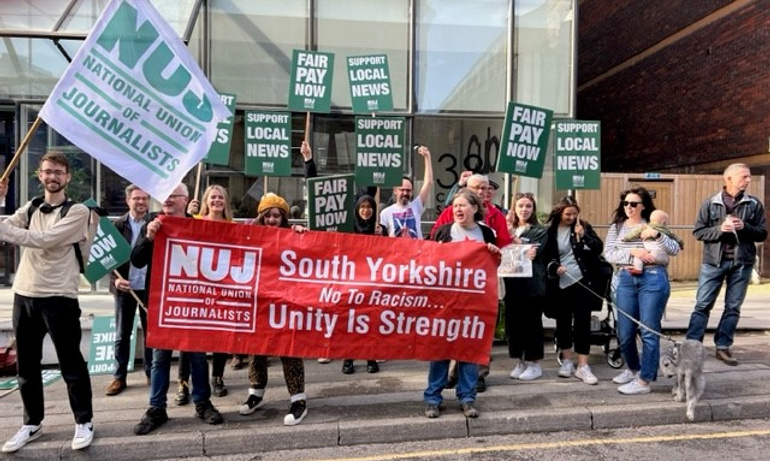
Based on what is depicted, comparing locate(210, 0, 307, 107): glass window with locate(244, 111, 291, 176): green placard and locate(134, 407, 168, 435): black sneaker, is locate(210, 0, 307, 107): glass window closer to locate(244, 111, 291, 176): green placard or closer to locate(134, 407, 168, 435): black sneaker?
locate(244, 111, 291, 176): green placard

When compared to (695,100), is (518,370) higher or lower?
lower

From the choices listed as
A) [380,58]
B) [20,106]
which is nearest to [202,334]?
[380,58]

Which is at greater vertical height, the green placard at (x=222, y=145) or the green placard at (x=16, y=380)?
the green placard at (x=222, y=145)

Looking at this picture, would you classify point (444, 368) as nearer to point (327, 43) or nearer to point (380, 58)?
point (380, 58)

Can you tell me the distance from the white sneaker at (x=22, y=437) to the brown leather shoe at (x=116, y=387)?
0.98 metres

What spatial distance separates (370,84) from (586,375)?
15.0ft

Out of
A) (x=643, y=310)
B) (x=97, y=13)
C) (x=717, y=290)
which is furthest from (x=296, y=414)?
(x=97, y=13)

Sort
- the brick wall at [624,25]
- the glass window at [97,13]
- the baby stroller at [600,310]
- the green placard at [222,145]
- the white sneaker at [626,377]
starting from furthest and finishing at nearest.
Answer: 1. the brick wall at [624,25]
2. the green placard at [222,145]
3. the glass window at [97,13]
4. the baby stroller at [600,310]
5. the white sneaker at [626,377]

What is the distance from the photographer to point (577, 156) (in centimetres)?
734

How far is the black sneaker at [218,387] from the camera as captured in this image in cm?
513

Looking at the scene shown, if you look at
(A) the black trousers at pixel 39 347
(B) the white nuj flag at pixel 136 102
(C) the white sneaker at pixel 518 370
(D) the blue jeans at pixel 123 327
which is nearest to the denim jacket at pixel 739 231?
(C) the white sneaker at pixel 518 370

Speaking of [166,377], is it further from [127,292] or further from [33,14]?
[33,14]

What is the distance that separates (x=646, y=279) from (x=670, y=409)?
1092 millimetres

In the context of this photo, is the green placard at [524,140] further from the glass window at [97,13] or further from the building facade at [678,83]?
the building facade at [678,83]
